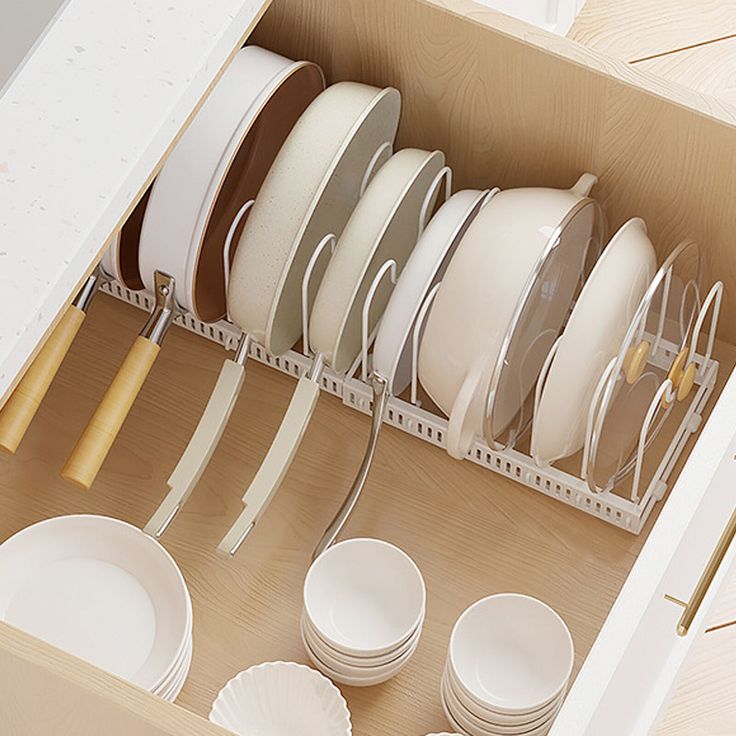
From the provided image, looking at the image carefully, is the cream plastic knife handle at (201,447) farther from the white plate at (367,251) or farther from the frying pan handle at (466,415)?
the frying pan handle at (466,415)

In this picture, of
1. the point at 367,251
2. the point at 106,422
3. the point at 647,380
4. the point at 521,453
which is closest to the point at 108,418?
→ the point at 106,422

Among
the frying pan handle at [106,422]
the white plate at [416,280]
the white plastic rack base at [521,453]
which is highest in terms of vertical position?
the white plate at [416,280]

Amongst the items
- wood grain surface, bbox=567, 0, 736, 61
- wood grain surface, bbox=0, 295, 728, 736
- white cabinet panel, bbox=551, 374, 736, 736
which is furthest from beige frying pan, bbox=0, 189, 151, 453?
wood grain surface, bbox=567, 0, 736, 61

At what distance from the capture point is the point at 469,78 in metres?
1.19

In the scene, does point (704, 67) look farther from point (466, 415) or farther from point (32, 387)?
point (32, 387)

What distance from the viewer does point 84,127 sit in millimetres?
964

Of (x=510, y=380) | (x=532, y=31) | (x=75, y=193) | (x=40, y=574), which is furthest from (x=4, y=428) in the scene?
(x=532, y=31)

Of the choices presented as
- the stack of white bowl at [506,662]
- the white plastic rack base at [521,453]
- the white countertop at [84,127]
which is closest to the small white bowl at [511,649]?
the stack of white bowl at [506,662]

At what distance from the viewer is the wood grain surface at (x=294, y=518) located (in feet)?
3.81

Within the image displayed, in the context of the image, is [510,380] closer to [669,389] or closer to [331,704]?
[669,389]

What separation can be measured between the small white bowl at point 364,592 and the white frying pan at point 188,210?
0.21m

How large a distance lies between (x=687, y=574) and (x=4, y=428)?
541 mm

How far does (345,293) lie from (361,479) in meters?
0.17

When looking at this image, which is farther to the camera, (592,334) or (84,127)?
(592,334)
